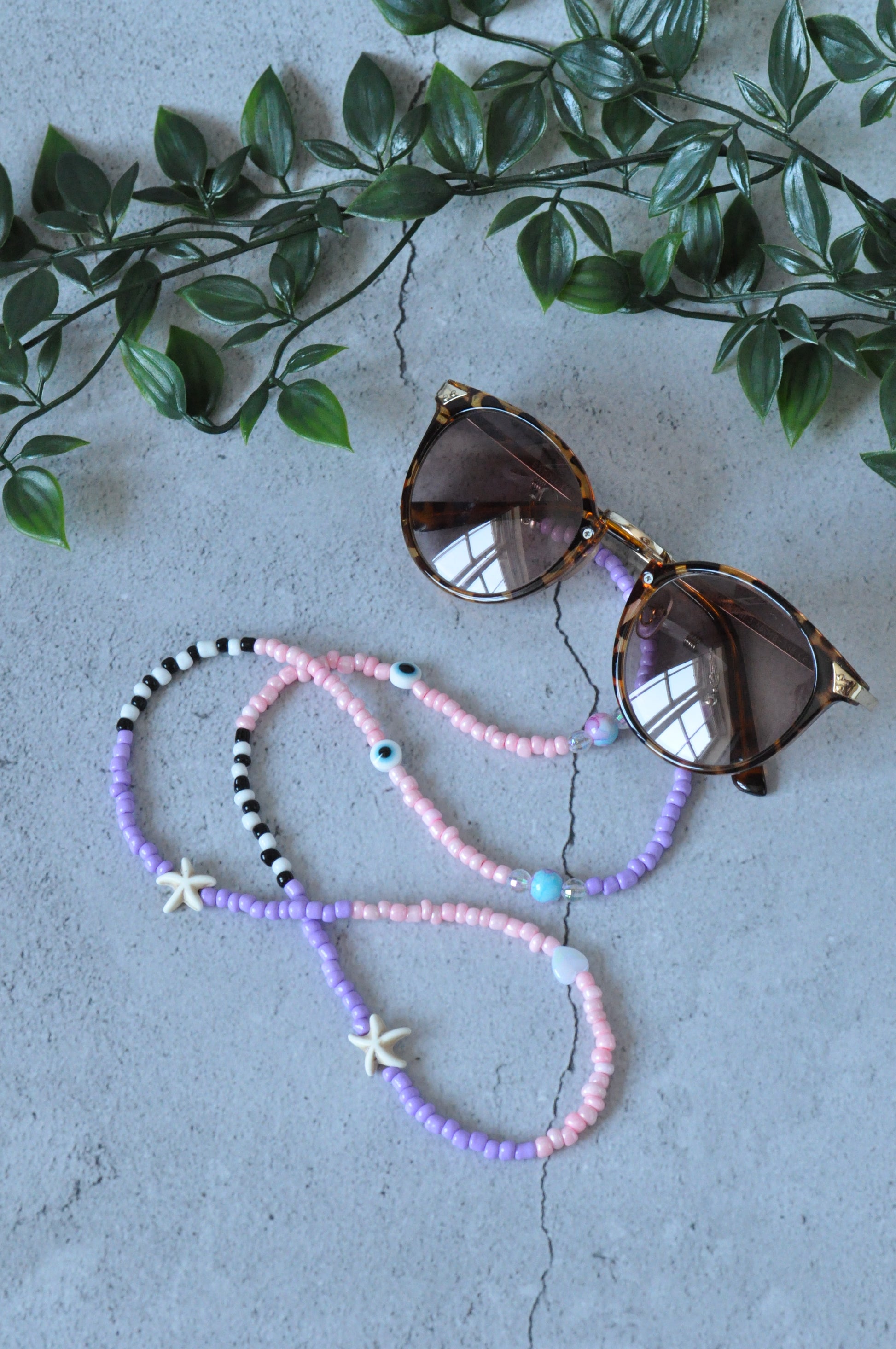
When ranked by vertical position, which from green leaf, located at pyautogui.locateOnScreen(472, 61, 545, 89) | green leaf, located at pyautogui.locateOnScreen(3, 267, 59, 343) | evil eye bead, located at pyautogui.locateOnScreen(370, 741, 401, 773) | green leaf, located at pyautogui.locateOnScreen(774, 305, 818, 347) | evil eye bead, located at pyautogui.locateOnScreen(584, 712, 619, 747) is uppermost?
Result: green leaf, located at pyautogui.locateOnScreen(472, 61, 545, 89)

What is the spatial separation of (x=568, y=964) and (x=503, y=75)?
0.67 meters

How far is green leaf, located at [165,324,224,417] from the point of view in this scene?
799 mm

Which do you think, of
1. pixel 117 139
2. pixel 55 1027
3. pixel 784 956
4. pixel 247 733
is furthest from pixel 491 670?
pixel 117 139

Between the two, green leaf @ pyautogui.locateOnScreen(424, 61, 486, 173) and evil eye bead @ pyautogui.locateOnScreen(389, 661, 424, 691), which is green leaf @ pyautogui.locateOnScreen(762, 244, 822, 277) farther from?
evil eye bead @ pyautogui.locateOnScreen(389, 661, 424, 691)

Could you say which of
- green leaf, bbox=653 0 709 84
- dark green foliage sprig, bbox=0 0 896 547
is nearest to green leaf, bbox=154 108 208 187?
dark green foliage sprig, bbox=0 0 896 547

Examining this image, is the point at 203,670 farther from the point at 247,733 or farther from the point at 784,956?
the point at 784,956

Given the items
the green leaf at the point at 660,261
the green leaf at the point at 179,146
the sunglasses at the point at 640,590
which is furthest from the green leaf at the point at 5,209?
the green leaf at the point at 660,261

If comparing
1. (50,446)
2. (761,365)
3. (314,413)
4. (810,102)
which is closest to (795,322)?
(761,365)

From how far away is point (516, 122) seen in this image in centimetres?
75

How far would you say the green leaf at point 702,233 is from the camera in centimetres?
74

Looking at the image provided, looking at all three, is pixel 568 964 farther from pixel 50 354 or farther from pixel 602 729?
pixel 50 354

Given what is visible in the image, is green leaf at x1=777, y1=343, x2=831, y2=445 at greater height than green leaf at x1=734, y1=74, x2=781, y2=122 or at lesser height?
lesser

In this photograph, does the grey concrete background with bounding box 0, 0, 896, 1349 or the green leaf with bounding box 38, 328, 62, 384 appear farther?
the green leaf with bounding box 38, 328, 62, 384

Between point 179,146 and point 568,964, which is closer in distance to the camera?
point 568,964
